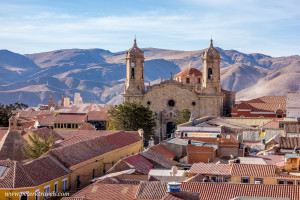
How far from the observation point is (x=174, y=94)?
87125 mm

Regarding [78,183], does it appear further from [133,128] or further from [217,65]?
[217,65]

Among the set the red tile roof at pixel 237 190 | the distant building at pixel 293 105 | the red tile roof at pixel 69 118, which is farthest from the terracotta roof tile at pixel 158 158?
the red tile roof at pixel 69 118

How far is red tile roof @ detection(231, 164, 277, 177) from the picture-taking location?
2884 cm

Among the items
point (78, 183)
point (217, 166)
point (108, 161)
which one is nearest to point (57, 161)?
point (78, 183)

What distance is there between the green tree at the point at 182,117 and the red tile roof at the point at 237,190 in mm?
55901

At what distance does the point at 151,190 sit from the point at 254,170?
7.80m

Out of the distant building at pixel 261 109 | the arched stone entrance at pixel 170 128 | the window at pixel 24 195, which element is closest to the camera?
the window at pixel 24 195

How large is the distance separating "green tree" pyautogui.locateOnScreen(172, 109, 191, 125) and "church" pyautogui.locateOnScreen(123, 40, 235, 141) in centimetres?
187

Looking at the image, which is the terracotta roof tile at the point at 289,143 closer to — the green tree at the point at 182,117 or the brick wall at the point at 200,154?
the brick wall at the point at 200,154

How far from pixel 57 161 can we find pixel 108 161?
7.53 meters

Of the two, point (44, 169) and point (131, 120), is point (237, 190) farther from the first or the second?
point (131, 120)

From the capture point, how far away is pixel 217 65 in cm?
8581

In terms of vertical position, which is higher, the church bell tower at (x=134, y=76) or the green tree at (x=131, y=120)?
the church bell tower at (x=134, y=76)

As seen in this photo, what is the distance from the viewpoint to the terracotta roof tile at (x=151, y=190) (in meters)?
23.6
